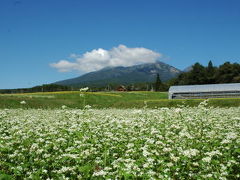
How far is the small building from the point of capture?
5094 centimetres

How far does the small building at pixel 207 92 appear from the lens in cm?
5094

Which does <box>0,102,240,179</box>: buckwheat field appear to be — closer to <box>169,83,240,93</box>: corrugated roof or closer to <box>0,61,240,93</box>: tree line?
<box>169,83,240,93</box>: corrugated roof

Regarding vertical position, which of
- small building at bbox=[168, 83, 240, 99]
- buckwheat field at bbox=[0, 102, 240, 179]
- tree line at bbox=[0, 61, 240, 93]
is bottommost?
buckwheat field at bbox=[0, 102, 240, 179]

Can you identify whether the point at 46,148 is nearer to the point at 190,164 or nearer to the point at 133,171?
the point at 133,171

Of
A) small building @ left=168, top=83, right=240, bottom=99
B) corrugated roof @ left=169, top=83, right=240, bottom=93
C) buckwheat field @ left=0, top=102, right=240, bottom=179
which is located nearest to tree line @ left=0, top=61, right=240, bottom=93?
corrugated roof @ left=169, top=83, right=240, bottom=93

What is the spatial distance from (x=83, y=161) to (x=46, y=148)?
1317mm

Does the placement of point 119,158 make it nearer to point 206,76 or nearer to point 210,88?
point 210,88

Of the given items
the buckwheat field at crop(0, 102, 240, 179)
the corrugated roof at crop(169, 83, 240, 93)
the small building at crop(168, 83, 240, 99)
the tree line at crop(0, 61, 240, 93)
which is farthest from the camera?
the tree line at crop(0, 61, 240, 93)

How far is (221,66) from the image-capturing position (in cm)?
9881

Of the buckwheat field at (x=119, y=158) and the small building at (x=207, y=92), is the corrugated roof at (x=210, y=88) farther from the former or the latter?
the buckwheat field at (x=119, y=158)

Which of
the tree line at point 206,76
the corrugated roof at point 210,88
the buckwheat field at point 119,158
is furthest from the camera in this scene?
the tree line at point 206,76

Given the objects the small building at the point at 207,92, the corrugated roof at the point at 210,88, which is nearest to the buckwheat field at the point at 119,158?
the small building at the point at 207,92

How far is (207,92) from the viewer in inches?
2062

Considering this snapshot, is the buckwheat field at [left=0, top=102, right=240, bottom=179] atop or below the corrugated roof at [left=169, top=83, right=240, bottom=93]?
below
